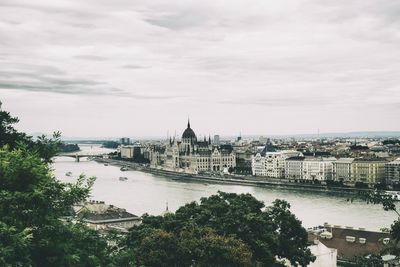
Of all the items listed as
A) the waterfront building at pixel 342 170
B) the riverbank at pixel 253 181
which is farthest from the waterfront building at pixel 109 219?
the waterfront building at pixel 342 170

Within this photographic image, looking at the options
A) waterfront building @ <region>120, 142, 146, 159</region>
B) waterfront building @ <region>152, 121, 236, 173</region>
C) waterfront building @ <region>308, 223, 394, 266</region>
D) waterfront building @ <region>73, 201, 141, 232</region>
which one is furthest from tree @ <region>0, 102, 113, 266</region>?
waterfront building @ <region>120, 142, 146, 159</region>

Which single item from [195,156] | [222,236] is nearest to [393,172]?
[195,156]

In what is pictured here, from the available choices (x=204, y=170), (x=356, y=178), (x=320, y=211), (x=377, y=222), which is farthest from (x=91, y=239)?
(x=204, y=170)

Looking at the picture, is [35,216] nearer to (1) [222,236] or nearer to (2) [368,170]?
(1) [222,236]

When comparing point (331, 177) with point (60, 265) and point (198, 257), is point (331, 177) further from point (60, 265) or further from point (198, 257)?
point (60, 265)

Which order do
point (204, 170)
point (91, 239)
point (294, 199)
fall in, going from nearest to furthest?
point (91, 239) → point (294, 199) → point (204, 170)

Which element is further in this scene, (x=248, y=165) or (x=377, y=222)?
(x=248, y=165)

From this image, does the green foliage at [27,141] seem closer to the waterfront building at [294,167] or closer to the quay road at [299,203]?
the quay road at [299,203]

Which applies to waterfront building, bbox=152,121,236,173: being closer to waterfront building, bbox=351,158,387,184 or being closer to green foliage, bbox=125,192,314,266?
waterfront building, bbox=351,158,387,184
